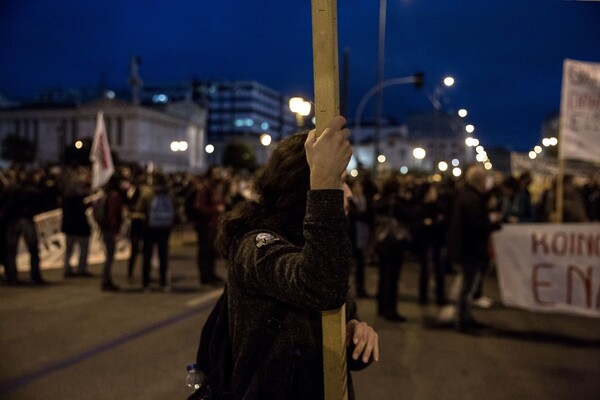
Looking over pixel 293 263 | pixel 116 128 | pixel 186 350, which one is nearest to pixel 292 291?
pixel 293 263

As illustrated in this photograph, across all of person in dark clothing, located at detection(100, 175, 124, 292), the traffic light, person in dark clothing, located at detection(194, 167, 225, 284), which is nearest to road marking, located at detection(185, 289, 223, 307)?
person in dark clothing, located at detection(194, 167, 225, 284)

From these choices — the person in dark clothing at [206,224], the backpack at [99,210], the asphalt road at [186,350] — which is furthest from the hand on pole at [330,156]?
the backpack at [99,210]

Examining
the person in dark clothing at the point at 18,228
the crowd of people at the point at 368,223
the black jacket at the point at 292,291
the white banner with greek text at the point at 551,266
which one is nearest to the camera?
the black jacket at the point at 292,291

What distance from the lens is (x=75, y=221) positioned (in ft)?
35.5

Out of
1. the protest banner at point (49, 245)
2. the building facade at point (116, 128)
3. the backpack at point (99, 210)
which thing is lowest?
the protest banner at point (49, 245)

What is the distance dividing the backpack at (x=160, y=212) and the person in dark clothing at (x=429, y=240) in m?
3.78

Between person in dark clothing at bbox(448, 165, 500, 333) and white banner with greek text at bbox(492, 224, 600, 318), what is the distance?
62 cm

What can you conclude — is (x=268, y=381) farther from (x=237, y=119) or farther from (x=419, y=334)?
(x=237, y=119)

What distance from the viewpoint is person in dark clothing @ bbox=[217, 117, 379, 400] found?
170cm

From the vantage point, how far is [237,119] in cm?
14112

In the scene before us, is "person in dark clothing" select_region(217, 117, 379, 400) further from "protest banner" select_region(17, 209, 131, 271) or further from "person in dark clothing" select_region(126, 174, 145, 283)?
"protest banner" select_region(17, 209, 131, 271)

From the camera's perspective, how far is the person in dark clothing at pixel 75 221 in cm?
1077

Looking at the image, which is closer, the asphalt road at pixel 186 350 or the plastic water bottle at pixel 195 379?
the plastic water bottle at pixel 195 379

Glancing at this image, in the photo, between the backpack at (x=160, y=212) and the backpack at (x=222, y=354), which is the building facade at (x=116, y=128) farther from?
the backpack at (x=222, y=354)
